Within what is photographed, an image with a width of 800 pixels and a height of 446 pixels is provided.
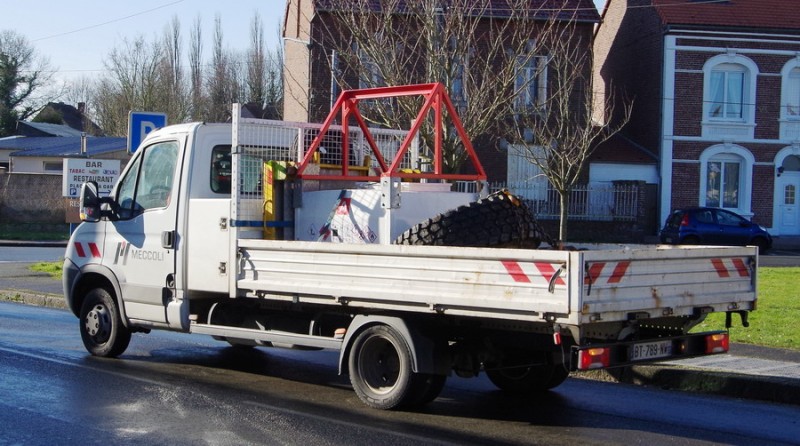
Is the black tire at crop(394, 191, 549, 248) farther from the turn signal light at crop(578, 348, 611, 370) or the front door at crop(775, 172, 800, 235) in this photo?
the front door at crop(775, 172, 800, 235)

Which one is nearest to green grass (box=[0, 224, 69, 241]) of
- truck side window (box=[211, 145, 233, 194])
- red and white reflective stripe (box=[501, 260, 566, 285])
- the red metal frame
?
truck side window (box=[211, 145, 233, 194])

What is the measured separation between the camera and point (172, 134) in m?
9.86

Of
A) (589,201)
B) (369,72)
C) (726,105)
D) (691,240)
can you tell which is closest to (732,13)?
(726,105)

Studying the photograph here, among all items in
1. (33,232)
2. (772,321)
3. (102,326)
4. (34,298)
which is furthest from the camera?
(33,232)

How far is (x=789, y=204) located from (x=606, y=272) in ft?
101

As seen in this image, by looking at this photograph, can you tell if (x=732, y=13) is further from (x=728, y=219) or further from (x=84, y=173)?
(x=84, y=173)

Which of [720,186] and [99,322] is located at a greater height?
[720,186]

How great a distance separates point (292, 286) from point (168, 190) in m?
2.21

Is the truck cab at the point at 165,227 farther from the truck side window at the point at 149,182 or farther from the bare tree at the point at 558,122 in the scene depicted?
the bare tree at the point at 558,122

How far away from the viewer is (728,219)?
30688 millimetres

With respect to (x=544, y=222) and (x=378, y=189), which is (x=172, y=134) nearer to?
(x=378, y=189)

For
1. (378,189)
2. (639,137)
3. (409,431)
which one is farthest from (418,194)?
(639,137)

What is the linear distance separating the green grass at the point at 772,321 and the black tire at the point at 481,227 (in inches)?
183

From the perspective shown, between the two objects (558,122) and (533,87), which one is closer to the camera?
(558,122)
